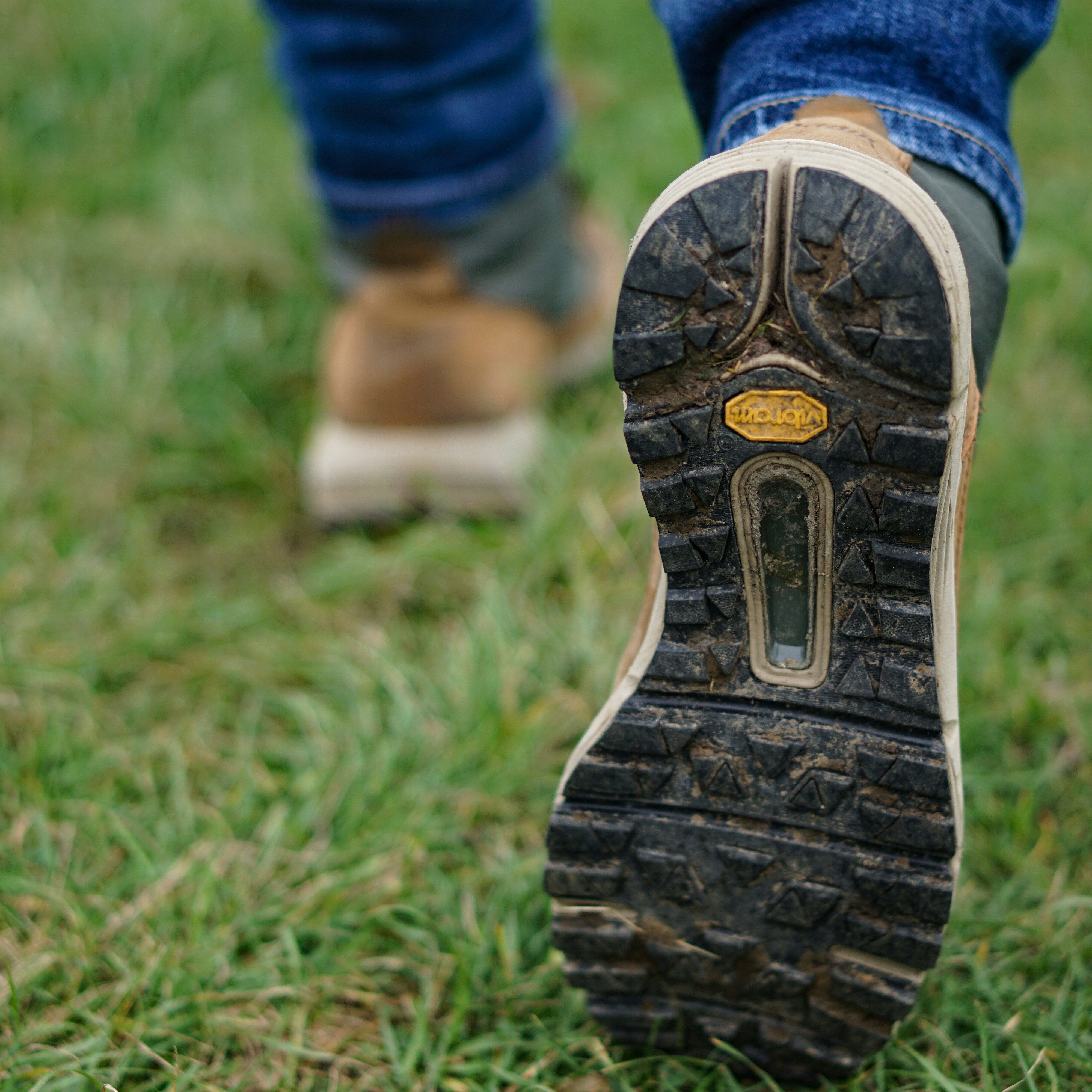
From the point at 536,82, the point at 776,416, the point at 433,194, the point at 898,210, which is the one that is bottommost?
the point at 776,416

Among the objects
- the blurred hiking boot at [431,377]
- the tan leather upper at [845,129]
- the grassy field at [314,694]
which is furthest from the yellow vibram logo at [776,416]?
the blurred hiking boot at [431,377]

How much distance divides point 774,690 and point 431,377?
1041 mm

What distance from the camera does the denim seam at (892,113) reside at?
2.58 ft

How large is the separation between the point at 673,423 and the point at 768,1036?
0.53 m

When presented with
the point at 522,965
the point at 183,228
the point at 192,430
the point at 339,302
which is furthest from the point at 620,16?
the point at 522,965

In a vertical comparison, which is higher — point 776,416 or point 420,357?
point 420,357

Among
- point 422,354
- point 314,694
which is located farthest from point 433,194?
point 314,694

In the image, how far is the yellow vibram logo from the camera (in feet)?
2.32

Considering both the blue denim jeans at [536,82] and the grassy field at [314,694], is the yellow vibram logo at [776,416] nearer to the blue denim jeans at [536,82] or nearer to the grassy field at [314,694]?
the blue denim jeans at [536,82]

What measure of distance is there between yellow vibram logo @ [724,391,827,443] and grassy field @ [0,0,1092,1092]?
56 centimetres

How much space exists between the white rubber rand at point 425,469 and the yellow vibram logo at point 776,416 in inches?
39.7

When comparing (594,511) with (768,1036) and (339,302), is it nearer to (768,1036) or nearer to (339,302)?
(339,302)

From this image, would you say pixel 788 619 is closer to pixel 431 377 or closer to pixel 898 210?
pixel 898 210

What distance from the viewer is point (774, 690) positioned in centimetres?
80
